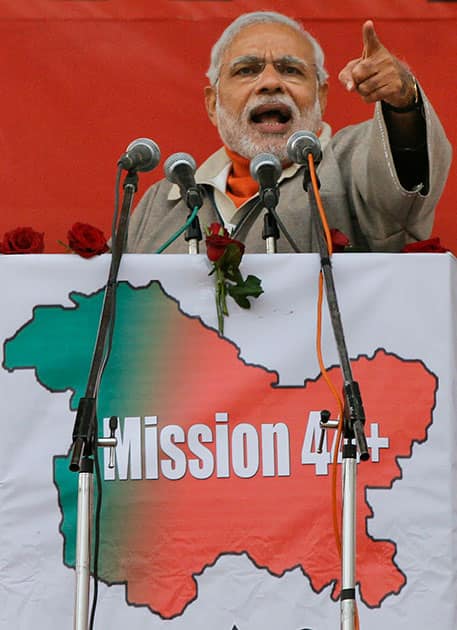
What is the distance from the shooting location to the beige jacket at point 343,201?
3.65 meters

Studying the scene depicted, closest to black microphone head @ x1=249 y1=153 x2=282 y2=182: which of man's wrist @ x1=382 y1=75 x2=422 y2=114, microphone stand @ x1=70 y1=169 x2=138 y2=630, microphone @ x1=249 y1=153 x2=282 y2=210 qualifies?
microphone @ x1=249 y1=153 x2=282 y2=210

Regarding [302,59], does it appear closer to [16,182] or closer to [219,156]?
[219,156]

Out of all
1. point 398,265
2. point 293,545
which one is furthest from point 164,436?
point 398,265

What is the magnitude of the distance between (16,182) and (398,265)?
1.76 metres

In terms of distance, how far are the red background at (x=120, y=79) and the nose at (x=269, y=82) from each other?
260 millimetres

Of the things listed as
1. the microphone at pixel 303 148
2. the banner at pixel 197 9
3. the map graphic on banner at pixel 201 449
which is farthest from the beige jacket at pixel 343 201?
the map graphic on banner at pixel 201 449

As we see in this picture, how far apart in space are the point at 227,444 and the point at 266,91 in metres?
1.61

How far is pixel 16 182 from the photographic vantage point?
4516 millimetres

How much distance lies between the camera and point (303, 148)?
9.94 ft

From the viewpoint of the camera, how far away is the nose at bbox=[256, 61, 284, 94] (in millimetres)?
4297

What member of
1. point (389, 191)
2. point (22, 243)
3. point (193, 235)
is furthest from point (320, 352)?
point (389, 191)

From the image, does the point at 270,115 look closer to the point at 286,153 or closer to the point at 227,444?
the point at 286,153

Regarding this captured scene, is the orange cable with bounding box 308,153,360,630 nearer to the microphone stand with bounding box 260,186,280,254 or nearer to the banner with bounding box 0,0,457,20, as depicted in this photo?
the microphone stand with bounding box 260,186,280,254

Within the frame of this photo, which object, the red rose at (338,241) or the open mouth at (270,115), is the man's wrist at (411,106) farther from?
the open mouth at (270,115)
